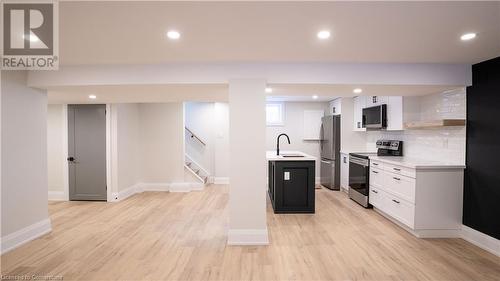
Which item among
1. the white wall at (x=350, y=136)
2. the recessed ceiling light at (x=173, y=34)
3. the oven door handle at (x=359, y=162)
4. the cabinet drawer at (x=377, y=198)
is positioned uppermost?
the recessed ceiling light at (x=173, y=34)

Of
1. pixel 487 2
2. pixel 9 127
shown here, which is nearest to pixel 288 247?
pixel 487 2

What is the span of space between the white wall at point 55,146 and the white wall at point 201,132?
2.94 metres

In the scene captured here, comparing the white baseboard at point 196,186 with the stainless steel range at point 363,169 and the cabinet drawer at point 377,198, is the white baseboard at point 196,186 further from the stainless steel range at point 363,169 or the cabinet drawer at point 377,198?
the cabinet drawer at point 377,198

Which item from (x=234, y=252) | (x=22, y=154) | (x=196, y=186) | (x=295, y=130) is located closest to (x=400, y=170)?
(x=234, y=252)

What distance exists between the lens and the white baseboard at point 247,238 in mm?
3205

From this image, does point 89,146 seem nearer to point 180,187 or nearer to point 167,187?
point 167,187

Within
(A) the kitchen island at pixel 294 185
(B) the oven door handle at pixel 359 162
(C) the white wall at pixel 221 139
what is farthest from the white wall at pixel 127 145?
(B) the oven door handle at pixel 359 162

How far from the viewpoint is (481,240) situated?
123 inches

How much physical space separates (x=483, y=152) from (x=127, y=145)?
6.42 metres

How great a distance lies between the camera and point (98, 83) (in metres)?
3.28

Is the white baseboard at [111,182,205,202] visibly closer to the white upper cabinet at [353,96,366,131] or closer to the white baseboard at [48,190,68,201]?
the white baseboard at [48,190,68,201]

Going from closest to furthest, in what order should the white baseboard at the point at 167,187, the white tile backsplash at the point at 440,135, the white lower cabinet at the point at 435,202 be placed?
the white lower cabinet at the point at 435,202, the white tile backsplash at the point at 440,135, the white baseboard at the point at 167,187

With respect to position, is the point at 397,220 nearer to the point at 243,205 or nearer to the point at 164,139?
the point at 243,205

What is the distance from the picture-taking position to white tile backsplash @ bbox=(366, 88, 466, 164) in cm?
351
